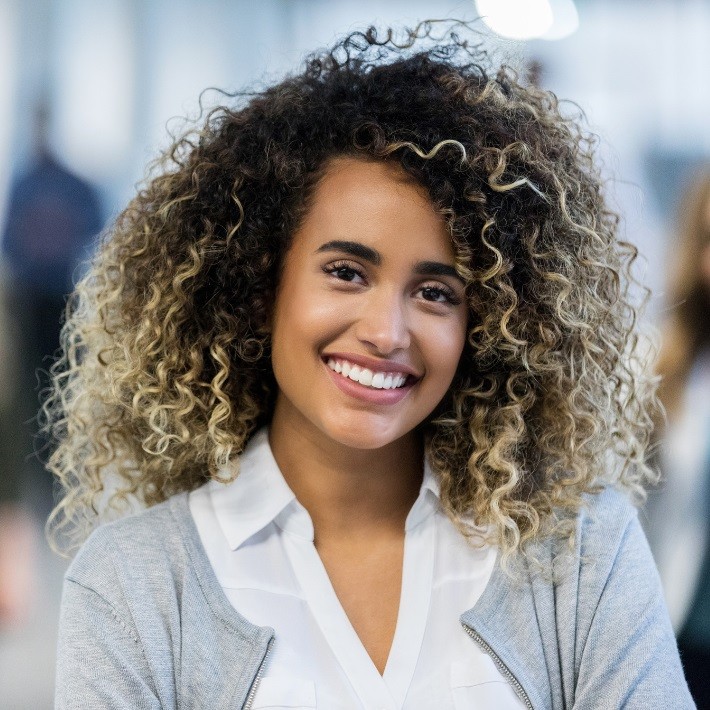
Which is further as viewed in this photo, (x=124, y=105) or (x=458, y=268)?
(x=124, y=105)

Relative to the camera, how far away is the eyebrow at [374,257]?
1458mm

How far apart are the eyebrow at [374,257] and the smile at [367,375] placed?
15cm

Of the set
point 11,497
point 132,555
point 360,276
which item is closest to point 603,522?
point 360,276

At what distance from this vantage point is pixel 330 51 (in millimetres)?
1672

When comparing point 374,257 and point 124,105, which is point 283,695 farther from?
point 124,105

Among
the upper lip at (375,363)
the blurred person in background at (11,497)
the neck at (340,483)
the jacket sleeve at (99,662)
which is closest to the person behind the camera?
the jacket sleeve at (99,662)

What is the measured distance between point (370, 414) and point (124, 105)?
303 centimetres

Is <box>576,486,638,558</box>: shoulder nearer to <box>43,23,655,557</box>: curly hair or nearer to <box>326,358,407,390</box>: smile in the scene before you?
<box>43,23,655,557</box>: curly hair

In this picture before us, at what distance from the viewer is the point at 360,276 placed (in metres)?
1.49

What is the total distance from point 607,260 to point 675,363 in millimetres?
941

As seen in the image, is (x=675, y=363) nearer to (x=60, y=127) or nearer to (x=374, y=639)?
(x=374, y=639)

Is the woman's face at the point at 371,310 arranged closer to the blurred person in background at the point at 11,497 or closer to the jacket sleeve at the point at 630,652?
the jacket sleeve at the point at 630,652

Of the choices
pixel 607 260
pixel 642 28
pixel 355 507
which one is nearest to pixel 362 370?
pixel 355 507

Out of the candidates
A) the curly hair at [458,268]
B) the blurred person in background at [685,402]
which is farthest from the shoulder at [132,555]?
the blurred person in background at [685,402]
